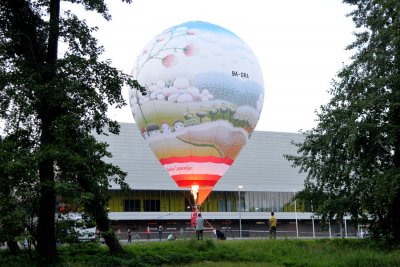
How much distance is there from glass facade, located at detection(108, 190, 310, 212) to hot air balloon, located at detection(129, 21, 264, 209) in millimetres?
44209

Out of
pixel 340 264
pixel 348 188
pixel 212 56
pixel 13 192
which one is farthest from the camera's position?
pixel 212 56

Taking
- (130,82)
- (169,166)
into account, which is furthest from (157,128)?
(130,82)

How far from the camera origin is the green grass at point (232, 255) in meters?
21.6

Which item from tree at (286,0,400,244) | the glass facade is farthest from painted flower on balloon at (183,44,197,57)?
the glass facade

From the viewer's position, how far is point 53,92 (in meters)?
19.2

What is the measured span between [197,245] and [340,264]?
6441mm

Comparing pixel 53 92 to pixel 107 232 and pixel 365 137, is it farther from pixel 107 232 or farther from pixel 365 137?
pixel 365 137

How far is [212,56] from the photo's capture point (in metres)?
36.1

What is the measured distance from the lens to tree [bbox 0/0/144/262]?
61.6ft

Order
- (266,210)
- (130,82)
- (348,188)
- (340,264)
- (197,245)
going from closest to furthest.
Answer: (130,82) → (340,264) → (197,245) → (348,188) → (266,210)

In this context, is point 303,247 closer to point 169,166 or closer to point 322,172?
point 322,172

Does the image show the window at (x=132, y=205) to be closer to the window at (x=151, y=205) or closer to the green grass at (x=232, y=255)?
the window at (x=151, y=205)

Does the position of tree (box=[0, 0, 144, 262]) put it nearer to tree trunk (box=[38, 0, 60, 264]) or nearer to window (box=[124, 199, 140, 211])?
tree trunk (box=[38, 0, 60, 264])

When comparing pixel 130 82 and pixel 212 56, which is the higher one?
pixel 212 56
